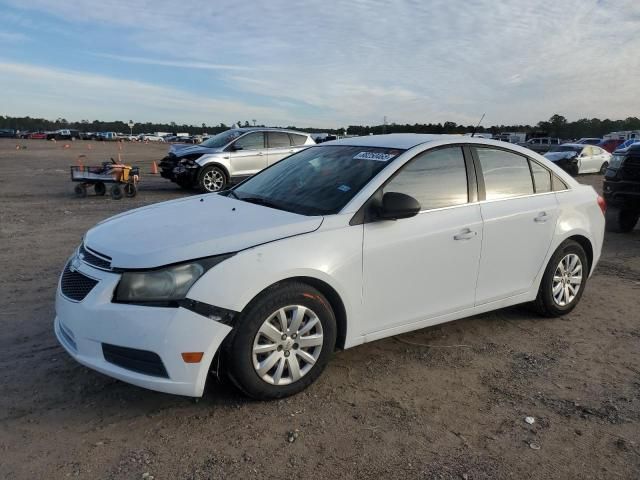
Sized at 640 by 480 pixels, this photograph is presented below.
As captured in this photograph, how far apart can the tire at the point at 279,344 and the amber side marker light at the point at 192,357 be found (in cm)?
16

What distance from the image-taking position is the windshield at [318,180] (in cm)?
382

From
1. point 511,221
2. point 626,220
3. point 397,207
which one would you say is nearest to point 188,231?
point 397,207

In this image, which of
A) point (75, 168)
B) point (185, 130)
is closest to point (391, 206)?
point (75, 168)

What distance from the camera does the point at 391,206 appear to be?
3.59 metres

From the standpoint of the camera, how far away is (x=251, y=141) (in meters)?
14.4

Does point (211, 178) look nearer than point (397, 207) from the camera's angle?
No

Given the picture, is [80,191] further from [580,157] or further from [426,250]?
[580,157]

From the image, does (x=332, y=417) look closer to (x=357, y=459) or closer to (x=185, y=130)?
(x=357, y=459)

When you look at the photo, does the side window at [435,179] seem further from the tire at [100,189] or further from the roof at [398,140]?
the tire at [100,189]

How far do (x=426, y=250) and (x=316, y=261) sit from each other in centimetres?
95

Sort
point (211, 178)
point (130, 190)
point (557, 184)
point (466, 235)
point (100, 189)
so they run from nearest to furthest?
point (466, 235) → point (557, 184) → point (130, 190) → point (100, 189) → point (211, 178)

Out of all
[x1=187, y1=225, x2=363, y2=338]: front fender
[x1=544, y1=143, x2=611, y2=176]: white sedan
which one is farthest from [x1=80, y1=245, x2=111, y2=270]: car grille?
[x1=544, y1=143, x2=611, y2=176]: white sedan

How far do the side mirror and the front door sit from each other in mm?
89

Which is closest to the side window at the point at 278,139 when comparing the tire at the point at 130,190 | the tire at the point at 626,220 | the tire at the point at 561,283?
the tire at the point at 130,190
